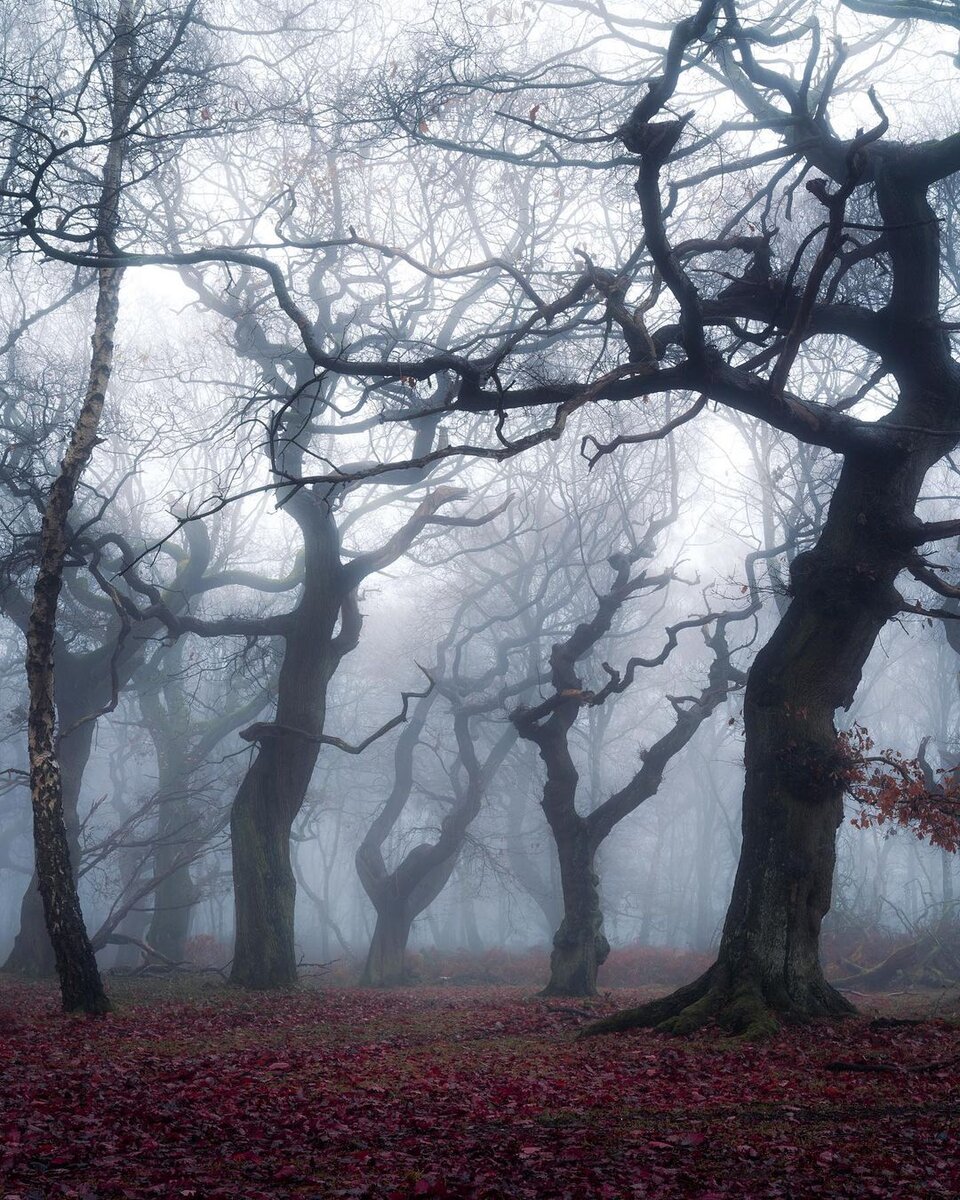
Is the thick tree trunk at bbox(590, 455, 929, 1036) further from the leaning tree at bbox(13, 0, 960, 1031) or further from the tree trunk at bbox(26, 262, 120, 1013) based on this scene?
the tree trunk at bbox(26, 262, 120, 1013)

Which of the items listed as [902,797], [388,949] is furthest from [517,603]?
[902,797]

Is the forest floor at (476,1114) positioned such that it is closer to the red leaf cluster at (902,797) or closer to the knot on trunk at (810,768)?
the red leaf cluster at (902,797)

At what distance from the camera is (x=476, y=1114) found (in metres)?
5.61

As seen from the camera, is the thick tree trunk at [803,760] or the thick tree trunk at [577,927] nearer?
the thick tree trunk at [803,760]

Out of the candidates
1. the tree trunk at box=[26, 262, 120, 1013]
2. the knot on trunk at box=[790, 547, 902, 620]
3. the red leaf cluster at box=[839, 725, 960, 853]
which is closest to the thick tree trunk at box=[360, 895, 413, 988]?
the tree trunk at box=[26, 262, 120, 1013]

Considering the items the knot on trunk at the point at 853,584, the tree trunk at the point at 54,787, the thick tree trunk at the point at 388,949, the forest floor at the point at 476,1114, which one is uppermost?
the knot on trunk at the point at 853,584

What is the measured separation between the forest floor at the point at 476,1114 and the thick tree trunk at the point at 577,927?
6.92m

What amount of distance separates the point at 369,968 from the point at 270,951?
774 centimetres

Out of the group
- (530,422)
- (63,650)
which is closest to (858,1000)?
(530,422)

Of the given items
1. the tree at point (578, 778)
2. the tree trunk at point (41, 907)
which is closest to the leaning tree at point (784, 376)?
the tree at point (578, 778)

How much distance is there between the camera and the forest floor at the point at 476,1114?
4.20 meters

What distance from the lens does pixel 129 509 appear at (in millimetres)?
27641

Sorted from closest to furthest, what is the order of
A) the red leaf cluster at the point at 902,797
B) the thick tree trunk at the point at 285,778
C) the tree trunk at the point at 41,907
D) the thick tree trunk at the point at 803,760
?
the red leaf cluster at the point at 902,797 → the thick tree trunk at the point at 803,760 → the thick tree trunk at the point at 285,778 → the tree trunk at the point at 41,907

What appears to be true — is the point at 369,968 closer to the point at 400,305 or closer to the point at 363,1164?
the point at 400,305
